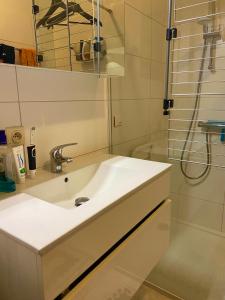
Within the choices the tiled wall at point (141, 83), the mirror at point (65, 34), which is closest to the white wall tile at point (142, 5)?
the tiled wall at point (141, 83)

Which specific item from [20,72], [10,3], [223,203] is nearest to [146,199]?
[20,72]

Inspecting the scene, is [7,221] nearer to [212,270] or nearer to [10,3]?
[10,3]

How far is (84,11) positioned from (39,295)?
1263 millimetres

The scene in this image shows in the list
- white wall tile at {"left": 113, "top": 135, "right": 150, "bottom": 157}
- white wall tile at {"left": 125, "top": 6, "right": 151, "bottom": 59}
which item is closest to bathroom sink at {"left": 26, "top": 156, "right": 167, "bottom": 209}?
white wall tile at {"left": 113, "top": 135, "right": 150, "bottom": 157}

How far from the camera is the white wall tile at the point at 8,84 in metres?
0.89

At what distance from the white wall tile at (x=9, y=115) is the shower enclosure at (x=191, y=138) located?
27.0 inches

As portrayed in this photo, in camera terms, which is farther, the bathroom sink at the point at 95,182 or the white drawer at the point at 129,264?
the bathroom sink at the point at 95,182

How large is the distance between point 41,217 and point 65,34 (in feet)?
2.98

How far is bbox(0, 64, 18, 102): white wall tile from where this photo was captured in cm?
89

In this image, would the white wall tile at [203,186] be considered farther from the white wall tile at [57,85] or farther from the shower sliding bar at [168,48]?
the white wall tile at [57,85]

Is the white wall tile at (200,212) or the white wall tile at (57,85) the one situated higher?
the white wall tile at (57,85)

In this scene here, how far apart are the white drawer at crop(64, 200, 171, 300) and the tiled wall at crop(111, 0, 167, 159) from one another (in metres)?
0.60

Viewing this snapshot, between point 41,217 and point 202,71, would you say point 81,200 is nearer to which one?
point 41,217

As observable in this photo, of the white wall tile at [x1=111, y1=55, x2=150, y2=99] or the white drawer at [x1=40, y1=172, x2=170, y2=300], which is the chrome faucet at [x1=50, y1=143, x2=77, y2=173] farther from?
the white wall tile at [x1=111, y1=55, x2=150, y2=99]
